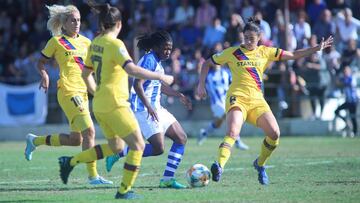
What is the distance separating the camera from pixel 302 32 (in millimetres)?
24375

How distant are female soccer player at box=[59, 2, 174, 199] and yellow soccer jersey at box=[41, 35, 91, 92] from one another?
7.35 ft

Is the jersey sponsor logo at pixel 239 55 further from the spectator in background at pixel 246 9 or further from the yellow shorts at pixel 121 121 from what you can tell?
the spectator in background at pixel 246 9

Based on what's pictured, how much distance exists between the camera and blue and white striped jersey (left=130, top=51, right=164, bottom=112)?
39.3 feet

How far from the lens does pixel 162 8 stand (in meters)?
26.9

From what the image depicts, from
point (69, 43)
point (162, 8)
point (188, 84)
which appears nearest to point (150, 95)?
point (69, 43)

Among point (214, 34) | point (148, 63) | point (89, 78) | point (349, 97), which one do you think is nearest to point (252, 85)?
point (148, 63)

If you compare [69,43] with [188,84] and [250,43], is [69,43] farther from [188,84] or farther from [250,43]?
[188,84]

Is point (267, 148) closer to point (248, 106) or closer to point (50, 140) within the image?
point (248, 106)

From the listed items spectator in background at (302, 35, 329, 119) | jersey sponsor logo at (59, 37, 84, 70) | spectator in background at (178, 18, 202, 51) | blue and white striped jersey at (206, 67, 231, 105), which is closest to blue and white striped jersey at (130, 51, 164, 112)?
jersey sponsor logo at (59, 37, 84, 70)

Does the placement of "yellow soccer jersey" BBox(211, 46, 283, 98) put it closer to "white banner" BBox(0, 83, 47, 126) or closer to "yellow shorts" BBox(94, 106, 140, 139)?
"yellow shorts" BBox(94, 106, 140, 139)

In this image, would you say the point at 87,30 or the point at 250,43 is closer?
the point at 250,43

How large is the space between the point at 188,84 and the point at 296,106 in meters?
3.11

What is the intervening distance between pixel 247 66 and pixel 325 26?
1212 centimetres

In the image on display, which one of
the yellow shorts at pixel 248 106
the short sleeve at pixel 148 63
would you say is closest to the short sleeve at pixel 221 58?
the yellow shorts at pixel 248 106
